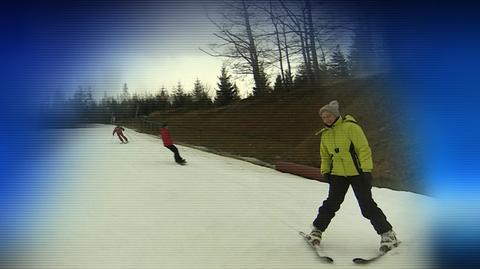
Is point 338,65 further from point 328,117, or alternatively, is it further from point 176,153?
point 176,153

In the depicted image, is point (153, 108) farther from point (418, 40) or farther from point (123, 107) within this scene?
point (418, 40)

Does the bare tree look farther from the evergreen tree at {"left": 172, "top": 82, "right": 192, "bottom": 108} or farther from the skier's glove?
the skier's glove

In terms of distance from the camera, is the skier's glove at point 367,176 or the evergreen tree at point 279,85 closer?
the skier's glove at point 367,176

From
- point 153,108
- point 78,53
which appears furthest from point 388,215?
point 78,53

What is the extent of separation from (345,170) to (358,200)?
16 cm

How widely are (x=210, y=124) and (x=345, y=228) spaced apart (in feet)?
2.73

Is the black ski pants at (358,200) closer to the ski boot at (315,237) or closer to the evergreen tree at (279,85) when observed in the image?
the ski boot at (315,237)

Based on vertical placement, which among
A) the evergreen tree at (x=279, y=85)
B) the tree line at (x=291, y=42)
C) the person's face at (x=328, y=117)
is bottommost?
the person's face at (x=328, y=117)

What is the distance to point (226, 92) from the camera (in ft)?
9.02

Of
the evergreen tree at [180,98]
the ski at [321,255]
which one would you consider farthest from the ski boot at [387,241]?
the evergreen tree at [180,98]

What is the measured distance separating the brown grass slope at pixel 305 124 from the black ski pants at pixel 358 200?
19cm

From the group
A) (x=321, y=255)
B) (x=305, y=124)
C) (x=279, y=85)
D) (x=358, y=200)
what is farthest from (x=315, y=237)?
(x=279, y=85)

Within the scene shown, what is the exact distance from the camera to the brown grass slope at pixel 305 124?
2725 millimetres

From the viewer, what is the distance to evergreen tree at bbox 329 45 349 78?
2.78 meters
